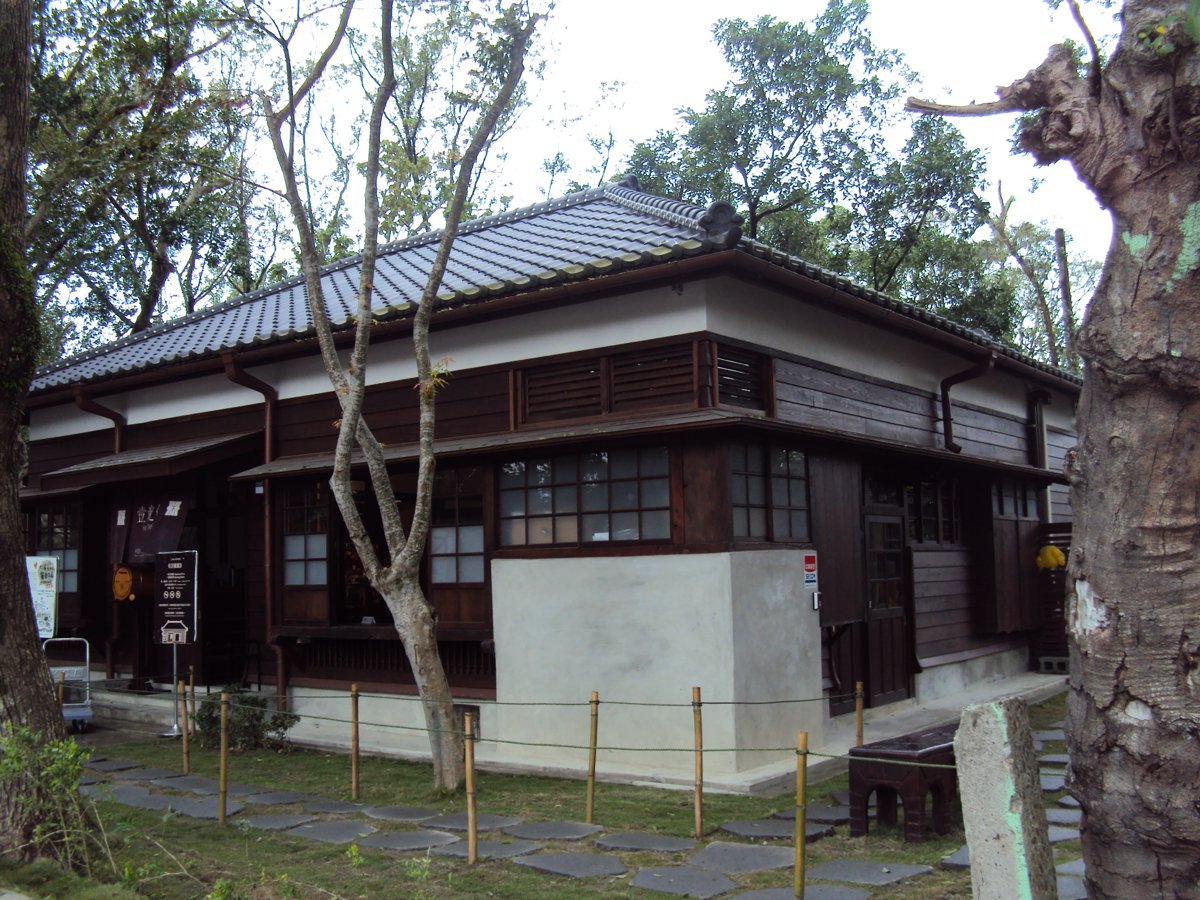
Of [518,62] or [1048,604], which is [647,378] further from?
[1048,604]

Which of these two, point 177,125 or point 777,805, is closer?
point 777,805

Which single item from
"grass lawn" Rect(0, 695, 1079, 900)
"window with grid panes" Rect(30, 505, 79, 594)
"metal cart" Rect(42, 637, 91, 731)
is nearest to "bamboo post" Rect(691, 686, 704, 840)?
"grass lawn" Rect(0, 695, 1079, 900)

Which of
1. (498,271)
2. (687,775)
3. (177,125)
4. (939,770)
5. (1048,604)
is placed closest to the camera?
(939,770)

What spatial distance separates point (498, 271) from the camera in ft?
38.0

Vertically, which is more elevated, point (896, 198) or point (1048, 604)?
point (896, 198)

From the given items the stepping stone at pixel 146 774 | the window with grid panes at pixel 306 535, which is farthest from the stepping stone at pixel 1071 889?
the window with grid panes at pixel 306 535

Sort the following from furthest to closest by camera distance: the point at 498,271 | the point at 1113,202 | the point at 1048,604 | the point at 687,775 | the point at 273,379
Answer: the point at 1048,604
the point at 273,379
the point at 498,271
the point at 687,775
the point at 1113,202

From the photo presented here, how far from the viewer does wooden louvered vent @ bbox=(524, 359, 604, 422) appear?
10281mm

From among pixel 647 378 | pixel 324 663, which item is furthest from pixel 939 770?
pixel 324 663

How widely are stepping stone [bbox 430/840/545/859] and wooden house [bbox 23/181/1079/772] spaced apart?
2.15m

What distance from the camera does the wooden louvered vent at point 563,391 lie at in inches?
405

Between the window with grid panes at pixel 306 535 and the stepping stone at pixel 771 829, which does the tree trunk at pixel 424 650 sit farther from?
the window with grid panes at pixel 306 535

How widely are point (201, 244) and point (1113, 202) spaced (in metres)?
23.8

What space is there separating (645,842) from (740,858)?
711mm
